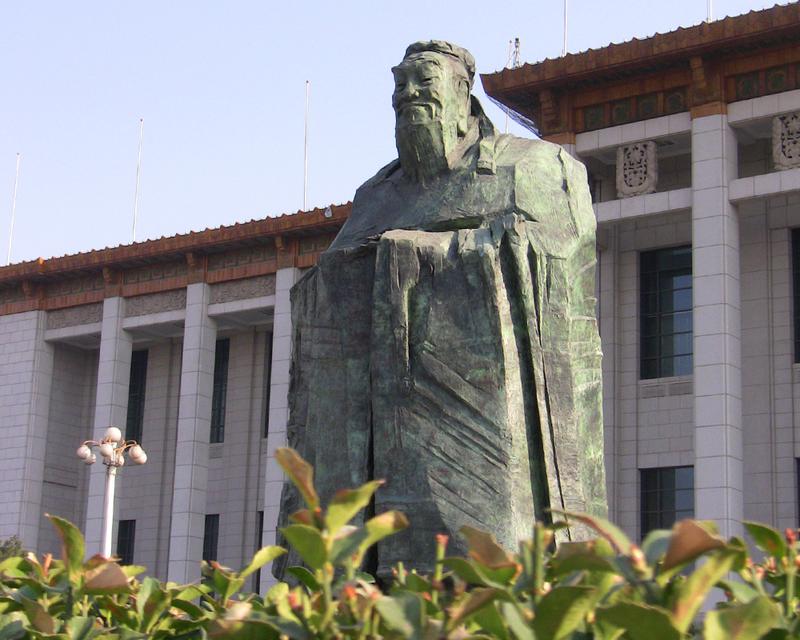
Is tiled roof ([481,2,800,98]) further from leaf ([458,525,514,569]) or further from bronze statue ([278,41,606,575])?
leaf ([458,525,514,569])

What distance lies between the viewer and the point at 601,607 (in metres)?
2.59

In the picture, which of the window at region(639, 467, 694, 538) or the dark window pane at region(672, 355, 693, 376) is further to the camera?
the dark window pane at region(672, 355, 693, 376)

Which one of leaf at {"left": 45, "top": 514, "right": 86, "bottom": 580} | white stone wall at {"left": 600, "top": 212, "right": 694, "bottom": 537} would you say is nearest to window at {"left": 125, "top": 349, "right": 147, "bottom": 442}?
white stone wall at {"left": 600, "top": 212, "right": 694, "bottom": 537}

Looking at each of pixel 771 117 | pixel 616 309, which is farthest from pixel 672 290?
pixel 771 117

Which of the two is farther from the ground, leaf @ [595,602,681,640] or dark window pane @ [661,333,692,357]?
dark window pane @ [661,333,692,357]

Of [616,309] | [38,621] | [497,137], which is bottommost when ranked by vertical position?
[38,621]

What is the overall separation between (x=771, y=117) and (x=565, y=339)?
59.2 feet

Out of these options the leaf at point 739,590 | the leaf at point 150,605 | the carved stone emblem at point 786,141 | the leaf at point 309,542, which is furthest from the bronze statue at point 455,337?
the carved stone emblem at point 786,141

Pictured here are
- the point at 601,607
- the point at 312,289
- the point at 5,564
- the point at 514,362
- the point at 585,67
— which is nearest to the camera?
the point at 601,607

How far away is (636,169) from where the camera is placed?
24.5m

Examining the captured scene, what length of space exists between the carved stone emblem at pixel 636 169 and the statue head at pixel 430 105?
17.6m

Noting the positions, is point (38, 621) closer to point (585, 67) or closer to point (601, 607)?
point (601, 607)

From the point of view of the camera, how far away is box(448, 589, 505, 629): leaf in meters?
2.67

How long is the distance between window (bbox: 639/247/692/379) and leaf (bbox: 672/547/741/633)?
2274 centimetres
